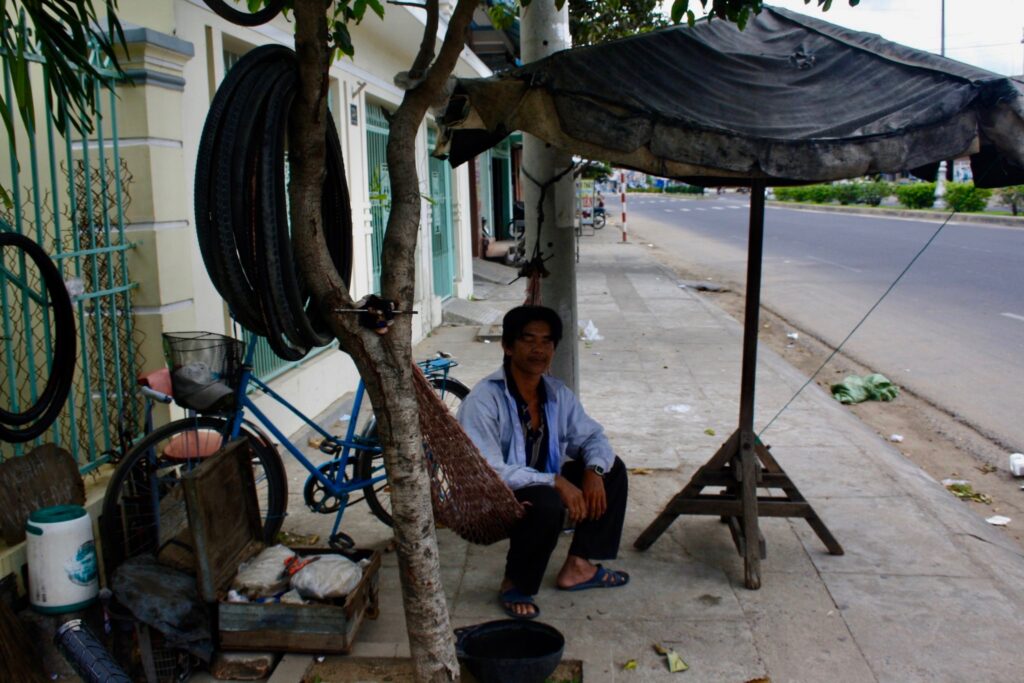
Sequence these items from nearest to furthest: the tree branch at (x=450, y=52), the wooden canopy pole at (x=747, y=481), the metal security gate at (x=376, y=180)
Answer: the tree branch at (x=450, y=52) < the wooden canopy pole at (x=747, y=481) < the metal security gate at (x=376, y=180)

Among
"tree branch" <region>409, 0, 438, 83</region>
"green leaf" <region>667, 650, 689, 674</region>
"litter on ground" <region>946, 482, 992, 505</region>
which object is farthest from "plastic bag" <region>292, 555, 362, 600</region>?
"litter on ground" <region>946, 482, 992, 505</region>

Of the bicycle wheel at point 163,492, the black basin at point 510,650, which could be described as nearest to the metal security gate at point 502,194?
the bicycle wheel at point 163,492

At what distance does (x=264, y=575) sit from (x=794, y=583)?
7.41ft

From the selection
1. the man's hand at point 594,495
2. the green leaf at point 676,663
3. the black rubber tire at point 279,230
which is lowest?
the green leaf at point 676,663

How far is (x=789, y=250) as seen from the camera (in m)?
21.2

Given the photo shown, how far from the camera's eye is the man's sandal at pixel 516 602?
388 centimetres

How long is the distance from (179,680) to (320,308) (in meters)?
1.58

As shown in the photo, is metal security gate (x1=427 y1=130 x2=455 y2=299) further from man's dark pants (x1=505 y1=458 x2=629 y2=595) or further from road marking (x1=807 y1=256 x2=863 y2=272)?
road marking (x1=807 y1=256 x2=863 y2=272)

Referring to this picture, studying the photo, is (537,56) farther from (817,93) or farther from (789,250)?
(789,250)

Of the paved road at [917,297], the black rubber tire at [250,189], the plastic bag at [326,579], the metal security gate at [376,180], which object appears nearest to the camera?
the black rubber tire at [250,189]

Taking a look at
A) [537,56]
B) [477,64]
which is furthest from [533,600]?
[477,64]

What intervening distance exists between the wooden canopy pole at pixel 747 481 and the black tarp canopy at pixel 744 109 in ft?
1.91

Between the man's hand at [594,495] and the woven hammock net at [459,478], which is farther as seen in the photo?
the man's hand at [594,495]

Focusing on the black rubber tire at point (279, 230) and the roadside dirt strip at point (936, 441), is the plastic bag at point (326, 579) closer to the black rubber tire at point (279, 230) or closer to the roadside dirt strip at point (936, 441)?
the black rubber tire at point (279, 230)
